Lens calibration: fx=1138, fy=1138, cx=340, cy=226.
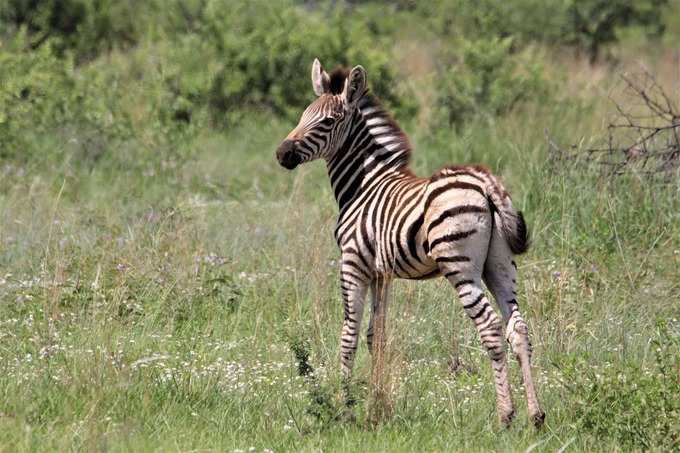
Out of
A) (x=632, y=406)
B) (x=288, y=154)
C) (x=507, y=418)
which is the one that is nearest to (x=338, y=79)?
(x=288, y=154)

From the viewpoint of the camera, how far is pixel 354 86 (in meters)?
7.17

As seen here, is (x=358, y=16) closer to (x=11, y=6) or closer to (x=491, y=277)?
(x=11, y=6)

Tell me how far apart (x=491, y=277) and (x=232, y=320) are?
7.99ft

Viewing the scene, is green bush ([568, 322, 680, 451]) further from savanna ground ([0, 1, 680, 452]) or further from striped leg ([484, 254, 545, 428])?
striped leg ([484, 254, 545, 428])

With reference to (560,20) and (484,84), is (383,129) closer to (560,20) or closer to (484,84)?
(484,84)

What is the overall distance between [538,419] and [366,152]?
7.11 feet

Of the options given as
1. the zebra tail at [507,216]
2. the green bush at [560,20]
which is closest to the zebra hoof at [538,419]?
the zebra tail at [507,216]

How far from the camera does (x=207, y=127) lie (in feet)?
48.9

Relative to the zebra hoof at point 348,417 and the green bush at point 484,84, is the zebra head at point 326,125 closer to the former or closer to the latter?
the zebra hoof at point 348,417

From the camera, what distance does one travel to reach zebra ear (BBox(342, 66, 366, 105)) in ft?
23.3

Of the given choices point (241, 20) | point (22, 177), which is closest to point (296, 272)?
point (22, 177)

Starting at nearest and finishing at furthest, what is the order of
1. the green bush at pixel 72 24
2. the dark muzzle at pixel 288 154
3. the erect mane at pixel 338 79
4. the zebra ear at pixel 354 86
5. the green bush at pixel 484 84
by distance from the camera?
the dark muzzle at pixel 288 154
the zebra ear at pixel 354 86
the erect mane at pixel 338 79
the green bush at pixel 484 84
the green bush at pixel 72 24

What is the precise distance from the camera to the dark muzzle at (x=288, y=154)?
6.94 meters


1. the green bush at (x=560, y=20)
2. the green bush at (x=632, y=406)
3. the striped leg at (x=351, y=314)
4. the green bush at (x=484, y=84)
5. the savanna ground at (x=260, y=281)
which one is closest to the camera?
the green bush at (x=632, y=406)
